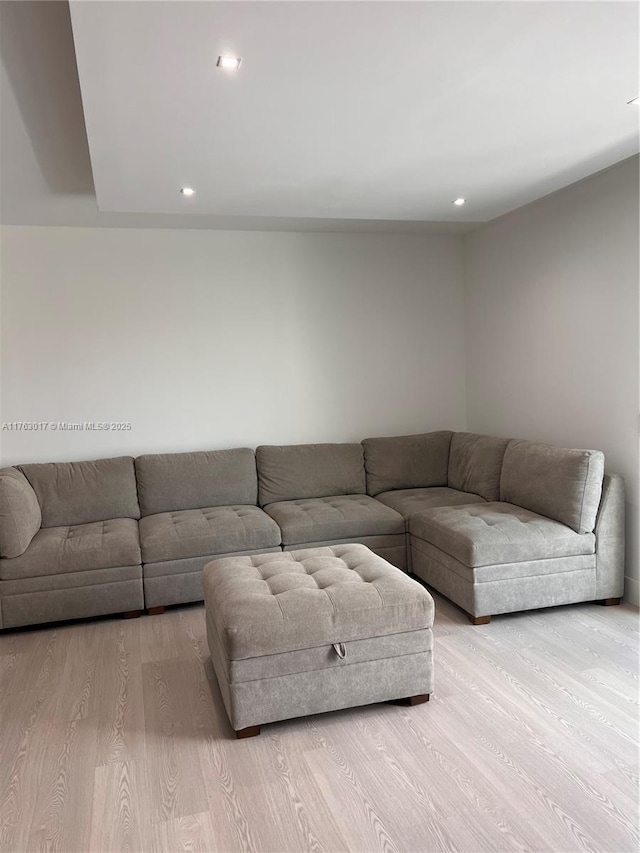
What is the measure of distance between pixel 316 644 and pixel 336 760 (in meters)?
0.41

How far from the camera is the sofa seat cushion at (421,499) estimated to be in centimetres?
436

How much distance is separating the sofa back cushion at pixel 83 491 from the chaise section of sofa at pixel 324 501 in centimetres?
95

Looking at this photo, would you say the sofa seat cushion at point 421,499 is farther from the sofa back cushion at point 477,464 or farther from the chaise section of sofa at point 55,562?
the chaise section of sofa at point 55,562

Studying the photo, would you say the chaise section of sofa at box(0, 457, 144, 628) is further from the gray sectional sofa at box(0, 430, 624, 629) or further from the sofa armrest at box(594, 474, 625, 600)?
the sofa armrest at box(594, 474, 625, 600)

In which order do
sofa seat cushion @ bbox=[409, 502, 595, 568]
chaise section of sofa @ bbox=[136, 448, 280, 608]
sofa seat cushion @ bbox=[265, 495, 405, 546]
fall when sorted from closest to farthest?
sofa seat cushion @ bbox=[409, 502, 595, 568] → chaise section of sofa @ bbox=[136, 448, 280, 608] → sofa seat cushion @ bbox=[265, 495, 405, 546]

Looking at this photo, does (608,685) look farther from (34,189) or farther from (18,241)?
(18,241)

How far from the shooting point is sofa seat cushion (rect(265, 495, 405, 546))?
4.08 m

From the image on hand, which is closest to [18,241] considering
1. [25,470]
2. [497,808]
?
[25,470]

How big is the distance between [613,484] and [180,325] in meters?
3.12

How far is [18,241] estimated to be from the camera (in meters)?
4.45

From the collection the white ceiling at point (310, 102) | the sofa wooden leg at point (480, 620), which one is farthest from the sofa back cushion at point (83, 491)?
the sofa wooden leg at point (480, 620)

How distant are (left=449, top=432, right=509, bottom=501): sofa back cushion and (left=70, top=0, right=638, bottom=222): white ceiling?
5.62 ft

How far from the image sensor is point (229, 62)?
2131 mm

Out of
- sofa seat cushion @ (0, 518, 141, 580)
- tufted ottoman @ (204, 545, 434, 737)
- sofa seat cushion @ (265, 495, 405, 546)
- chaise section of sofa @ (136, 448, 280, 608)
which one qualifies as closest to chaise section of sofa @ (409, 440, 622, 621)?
sofa seat cushion @ (265, 495, 405, 546)
